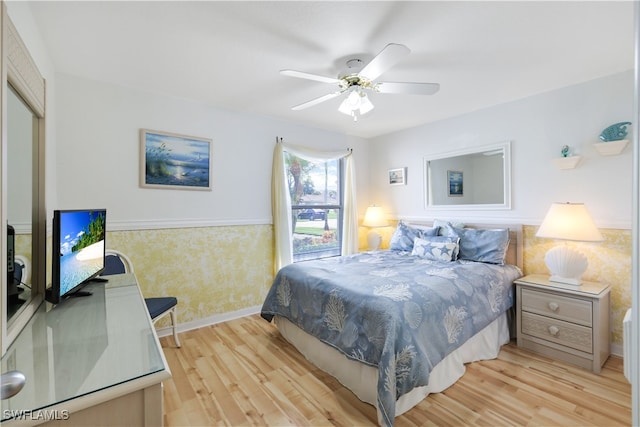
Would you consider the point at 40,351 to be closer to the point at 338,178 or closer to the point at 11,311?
the point at 11,311

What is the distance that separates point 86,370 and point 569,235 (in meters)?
3.18

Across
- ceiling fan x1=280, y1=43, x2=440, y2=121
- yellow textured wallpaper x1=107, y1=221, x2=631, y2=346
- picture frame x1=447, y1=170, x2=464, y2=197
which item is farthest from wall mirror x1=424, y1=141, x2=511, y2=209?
ceiling fan x1=280, y1=43, x2=440, y2=121

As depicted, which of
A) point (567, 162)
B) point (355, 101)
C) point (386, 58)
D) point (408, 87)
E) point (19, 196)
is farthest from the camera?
point (567, 162)

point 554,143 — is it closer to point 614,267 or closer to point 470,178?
point 470,178

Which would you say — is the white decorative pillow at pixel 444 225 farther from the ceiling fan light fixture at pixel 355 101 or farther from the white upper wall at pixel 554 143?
the ceiling fan light fixture at pixel 355 101

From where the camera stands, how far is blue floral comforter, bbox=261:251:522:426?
1.69 meters

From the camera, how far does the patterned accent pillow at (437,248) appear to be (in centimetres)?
299

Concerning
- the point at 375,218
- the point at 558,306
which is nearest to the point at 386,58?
the point at 558,306

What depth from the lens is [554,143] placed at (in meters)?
2.78

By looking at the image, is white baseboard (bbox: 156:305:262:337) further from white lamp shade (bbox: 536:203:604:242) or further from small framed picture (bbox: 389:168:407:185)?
white lamp shade (bbox: 536:203:604:242)

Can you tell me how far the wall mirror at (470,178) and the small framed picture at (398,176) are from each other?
331mm

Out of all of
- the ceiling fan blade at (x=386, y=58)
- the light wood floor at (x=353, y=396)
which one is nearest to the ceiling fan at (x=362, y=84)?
the ceiling fan blade at (x=386, y=58)

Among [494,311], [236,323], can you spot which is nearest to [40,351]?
[236,323]

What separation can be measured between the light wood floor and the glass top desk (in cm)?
97
